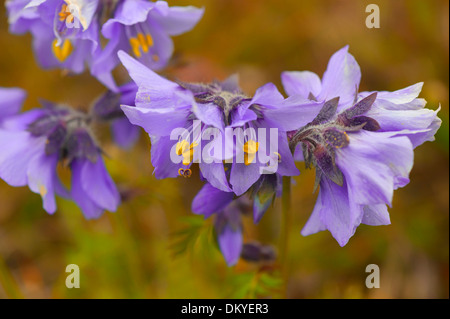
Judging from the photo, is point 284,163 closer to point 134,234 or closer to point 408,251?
point 408,251

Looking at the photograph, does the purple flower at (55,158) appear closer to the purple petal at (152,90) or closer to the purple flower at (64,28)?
the purple flower at (64,28)

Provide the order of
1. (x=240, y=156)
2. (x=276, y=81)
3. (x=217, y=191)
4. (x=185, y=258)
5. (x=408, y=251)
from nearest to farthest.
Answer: (x=240, y=156) → (x=217, y=191) → (x=185, y=258) → (x=408, y=251) → (x=276, y=81)

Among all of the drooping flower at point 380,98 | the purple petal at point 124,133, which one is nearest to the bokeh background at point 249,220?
the purple petal at point 124,133

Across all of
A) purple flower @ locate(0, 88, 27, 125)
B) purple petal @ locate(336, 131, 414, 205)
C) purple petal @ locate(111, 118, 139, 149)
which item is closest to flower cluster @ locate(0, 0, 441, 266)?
purple petal @ locate(336, 131, 414, 205)

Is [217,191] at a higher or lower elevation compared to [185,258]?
higher

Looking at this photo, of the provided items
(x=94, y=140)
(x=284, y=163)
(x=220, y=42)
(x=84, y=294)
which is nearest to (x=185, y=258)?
(x=84, y=294)

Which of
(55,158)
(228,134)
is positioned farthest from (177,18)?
(228,134)

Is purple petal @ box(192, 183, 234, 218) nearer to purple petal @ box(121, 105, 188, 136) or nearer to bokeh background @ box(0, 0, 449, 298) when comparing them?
purple petal @ box(121, 105, 188, 136)
